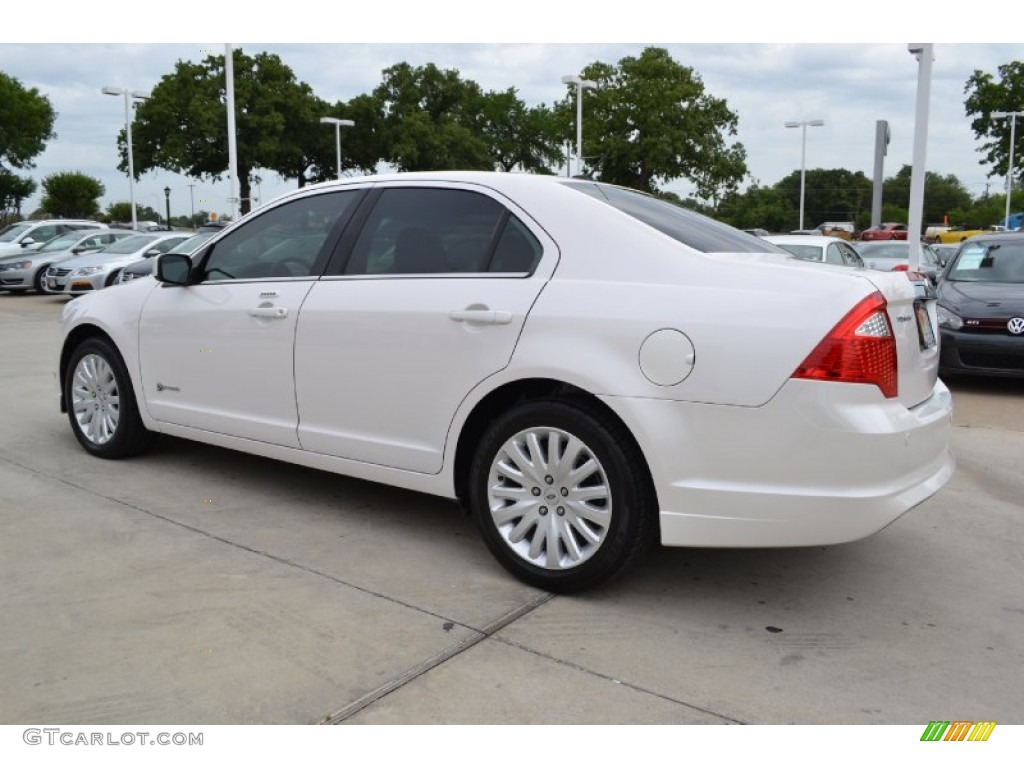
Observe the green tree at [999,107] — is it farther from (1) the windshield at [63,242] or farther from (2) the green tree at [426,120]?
(1) the windshield at [63,242]

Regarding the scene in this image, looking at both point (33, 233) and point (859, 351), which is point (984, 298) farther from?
point (33, 233)

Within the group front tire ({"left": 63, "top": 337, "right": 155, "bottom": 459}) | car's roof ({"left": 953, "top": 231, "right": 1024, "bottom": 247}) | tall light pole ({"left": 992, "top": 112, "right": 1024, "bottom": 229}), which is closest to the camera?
front tire ({"left": 63, "top": 337, "right": 155, "bottom": 459})

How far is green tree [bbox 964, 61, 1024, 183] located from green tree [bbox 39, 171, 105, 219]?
176 ft

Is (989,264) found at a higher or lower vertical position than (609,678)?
higher

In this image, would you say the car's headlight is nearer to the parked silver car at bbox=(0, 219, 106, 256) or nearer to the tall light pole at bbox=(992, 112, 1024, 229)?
the parked silver car at bbox=(0, 219, 106, 256)

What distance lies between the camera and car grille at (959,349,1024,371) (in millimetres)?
8344

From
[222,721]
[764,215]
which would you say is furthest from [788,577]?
[764,215]

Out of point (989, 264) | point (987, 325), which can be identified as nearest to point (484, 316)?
point (987, 325)

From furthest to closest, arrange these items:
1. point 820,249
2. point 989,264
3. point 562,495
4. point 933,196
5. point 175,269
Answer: point 933,196
point 820,249
point 989,264
point 175,269
point 562,495

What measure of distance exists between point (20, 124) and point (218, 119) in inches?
430

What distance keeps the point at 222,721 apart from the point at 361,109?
51.3m

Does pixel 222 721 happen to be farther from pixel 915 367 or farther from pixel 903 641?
pixel 915 367

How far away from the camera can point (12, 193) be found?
53.0 m

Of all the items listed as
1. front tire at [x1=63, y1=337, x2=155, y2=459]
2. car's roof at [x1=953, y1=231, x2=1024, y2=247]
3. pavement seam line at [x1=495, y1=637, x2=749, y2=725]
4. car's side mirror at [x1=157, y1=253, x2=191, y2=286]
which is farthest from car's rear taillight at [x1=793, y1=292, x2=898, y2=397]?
car's roof at [x1=953, y1=231, x2=1024, y2=247]
